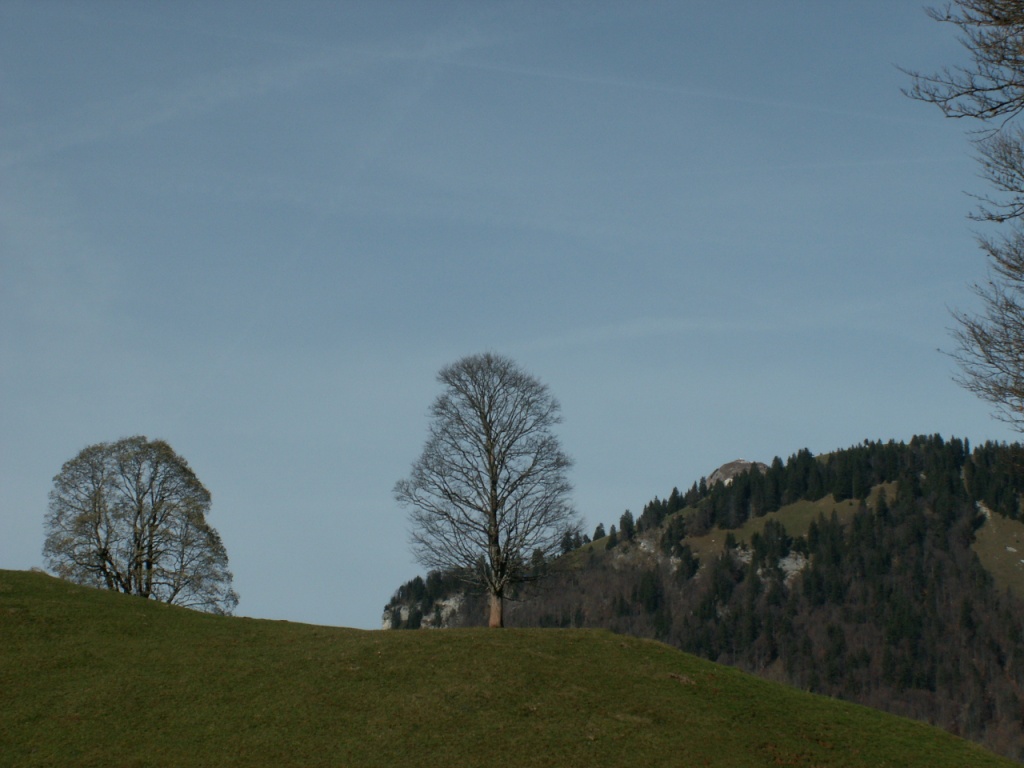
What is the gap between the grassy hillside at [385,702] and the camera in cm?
2891

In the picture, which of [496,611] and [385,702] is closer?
[385,702]

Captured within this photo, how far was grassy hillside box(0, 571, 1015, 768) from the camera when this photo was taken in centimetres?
2891

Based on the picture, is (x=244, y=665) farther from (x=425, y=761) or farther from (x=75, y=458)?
(x=75, y=458)

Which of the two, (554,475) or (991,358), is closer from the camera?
(991,358)

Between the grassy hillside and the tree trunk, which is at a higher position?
the tree trunk

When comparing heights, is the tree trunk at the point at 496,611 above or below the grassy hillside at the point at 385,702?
above

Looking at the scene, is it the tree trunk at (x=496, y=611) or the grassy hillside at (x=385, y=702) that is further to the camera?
the tree trunk at (x=496, y=611)

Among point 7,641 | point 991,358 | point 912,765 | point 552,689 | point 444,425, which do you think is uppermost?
point 444,425

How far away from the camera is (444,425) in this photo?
4841 cm

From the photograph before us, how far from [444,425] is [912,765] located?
26.0 meters

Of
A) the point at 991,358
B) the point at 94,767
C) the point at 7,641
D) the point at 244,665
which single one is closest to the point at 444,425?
the point at 244,665

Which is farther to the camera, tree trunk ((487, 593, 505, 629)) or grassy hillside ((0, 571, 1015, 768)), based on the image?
tree trunk ((487, 593, 505, 629))

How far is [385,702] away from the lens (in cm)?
3225

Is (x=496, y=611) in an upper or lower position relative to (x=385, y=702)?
Answer: upper
